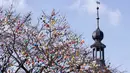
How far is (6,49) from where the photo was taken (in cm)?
1917

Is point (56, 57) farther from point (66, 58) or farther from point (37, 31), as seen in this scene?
point (37, 31)

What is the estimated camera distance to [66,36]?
66.2 feet

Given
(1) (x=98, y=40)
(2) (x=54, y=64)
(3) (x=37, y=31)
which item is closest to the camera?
(2) (x=54, y=64)

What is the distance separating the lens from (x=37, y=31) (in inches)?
792

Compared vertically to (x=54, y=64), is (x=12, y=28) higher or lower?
higher

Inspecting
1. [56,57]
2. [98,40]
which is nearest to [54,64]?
[56,57]

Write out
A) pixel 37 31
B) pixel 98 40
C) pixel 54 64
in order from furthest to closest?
pixel 98 40, pixel 37 31, pixel 54 64

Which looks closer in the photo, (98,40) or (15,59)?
(15,59)

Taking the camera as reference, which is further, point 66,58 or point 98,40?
point 98,40

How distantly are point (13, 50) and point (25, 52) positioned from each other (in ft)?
1.91

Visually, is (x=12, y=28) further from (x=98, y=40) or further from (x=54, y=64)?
(x=98, y=40)

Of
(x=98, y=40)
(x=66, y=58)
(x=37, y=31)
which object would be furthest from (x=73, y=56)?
(x=98, y=40)

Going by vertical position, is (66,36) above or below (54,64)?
above

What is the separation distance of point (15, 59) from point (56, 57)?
74.9 inches
